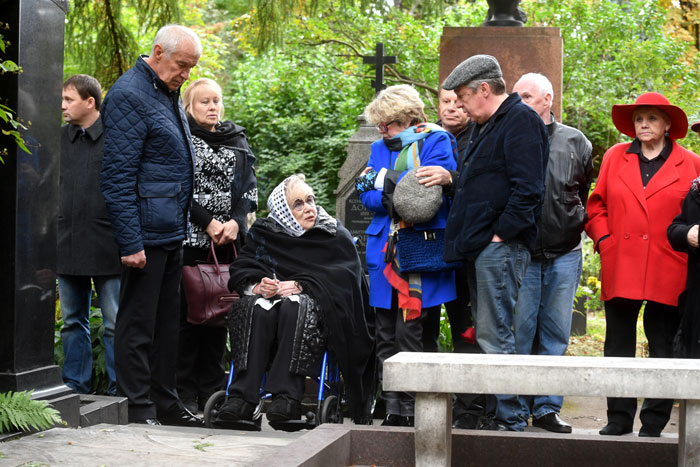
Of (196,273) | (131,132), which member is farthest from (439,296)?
(131,132)

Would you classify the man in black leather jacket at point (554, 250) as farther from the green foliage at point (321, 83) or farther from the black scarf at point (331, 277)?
the green foliage at point (321, 83)

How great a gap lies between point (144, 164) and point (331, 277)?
4.20ft

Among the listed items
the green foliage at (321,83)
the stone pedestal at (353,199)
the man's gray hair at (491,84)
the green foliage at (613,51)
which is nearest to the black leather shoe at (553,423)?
the man's gray hair at (491,84)

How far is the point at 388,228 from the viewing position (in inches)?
225

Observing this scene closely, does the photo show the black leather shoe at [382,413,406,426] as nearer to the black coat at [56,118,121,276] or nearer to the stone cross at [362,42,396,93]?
the black coat at [56,118,121,276]

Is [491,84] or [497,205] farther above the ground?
[491,84]

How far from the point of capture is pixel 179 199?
5.45 m

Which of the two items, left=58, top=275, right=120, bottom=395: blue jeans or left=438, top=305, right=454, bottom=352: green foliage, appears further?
left=438, top=305, right=454, bottom=352: green foliage

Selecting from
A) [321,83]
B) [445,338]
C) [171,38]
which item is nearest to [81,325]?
[171,38]

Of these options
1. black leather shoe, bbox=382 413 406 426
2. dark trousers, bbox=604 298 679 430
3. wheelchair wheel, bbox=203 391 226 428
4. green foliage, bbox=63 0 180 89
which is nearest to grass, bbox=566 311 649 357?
dark trousers, bbox=604 298 679 430

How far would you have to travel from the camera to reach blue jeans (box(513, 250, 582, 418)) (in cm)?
561

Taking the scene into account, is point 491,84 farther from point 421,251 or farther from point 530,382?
point 530,382

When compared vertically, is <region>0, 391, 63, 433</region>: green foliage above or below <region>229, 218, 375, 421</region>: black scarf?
below

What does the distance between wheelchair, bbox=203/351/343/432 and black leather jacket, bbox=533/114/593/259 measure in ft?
4.62
